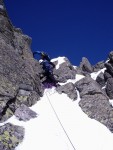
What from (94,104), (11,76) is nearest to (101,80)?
(94,104)

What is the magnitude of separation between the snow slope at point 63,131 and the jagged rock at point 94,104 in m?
0.49

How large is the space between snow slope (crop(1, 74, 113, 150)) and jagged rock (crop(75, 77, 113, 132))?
0.49m

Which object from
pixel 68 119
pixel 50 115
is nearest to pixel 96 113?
pixel 68 119

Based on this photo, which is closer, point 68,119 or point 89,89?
point 68,119

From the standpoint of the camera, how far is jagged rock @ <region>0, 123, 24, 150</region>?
11.6m

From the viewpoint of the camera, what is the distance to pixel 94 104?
18.1 meters

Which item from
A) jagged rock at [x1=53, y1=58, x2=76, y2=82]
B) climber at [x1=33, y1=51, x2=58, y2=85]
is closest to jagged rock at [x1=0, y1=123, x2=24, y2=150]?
climber at [x1=33, y1=51, x2=58, y2=85]

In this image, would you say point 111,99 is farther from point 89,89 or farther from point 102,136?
point 102,136

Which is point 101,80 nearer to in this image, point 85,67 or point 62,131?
point 85,67

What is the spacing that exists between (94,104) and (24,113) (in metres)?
6.02

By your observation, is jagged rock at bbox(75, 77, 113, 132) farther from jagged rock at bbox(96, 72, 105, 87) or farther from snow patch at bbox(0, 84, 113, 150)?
jagged rock at bbox(96, 72, 105, 87)

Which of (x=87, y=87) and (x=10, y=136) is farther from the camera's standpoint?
(x=87, y=87)

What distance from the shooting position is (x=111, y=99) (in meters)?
22.7

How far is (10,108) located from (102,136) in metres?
6.03
